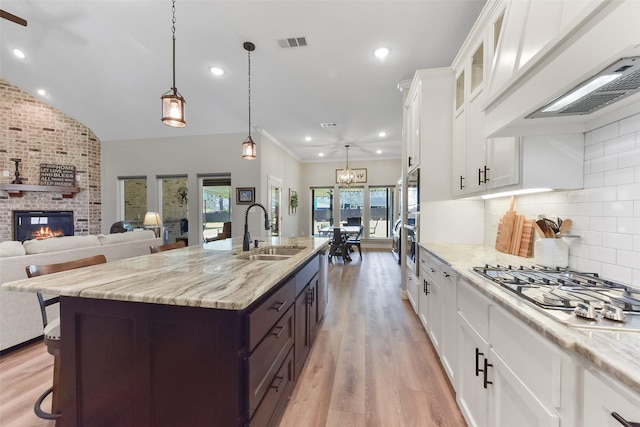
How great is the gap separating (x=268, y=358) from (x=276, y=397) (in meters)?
0.31

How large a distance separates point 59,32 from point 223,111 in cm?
240

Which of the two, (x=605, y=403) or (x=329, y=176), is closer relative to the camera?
(x=605, y=403)

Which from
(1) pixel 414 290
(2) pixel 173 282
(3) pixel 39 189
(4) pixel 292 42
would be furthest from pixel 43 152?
(1) pixel 414 290

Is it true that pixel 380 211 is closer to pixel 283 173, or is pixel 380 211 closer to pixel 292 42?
pixel 283 173

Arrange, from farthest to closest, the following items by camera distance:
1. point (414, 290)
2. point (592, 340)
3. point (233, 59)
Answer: point (233, 59) < point (414, 290) < point (592, 340)

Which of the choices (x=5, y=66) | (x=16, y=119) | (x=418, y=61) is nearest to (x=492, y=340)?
(x=418, y=61)

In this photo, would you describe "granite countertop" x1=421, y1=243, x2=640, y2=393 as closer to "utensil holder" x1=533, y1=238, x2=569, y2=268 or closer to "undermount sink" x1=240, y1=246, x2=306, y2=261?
"utensil holder" x1=533, y1=238, x2=569, y2=268

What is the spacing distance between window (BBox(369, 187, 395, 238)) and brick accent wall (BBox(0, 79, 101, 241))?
749 cm

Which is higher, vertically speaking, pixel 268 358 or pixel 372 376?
pixel 268 358

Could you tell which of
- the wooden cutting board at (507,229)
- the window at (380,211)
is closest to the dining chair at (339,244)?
the window at (380,211)

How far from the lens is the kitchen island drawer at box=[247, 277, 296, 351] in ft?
3.66

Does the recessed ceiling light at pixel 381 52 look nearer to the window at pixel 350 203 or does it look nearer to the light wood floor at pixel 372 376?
the light wood floor at pixel 372 376

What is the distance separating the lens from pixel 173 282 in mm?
1255

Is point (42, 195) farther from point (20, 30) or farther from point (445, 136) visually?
point (445, 136)
